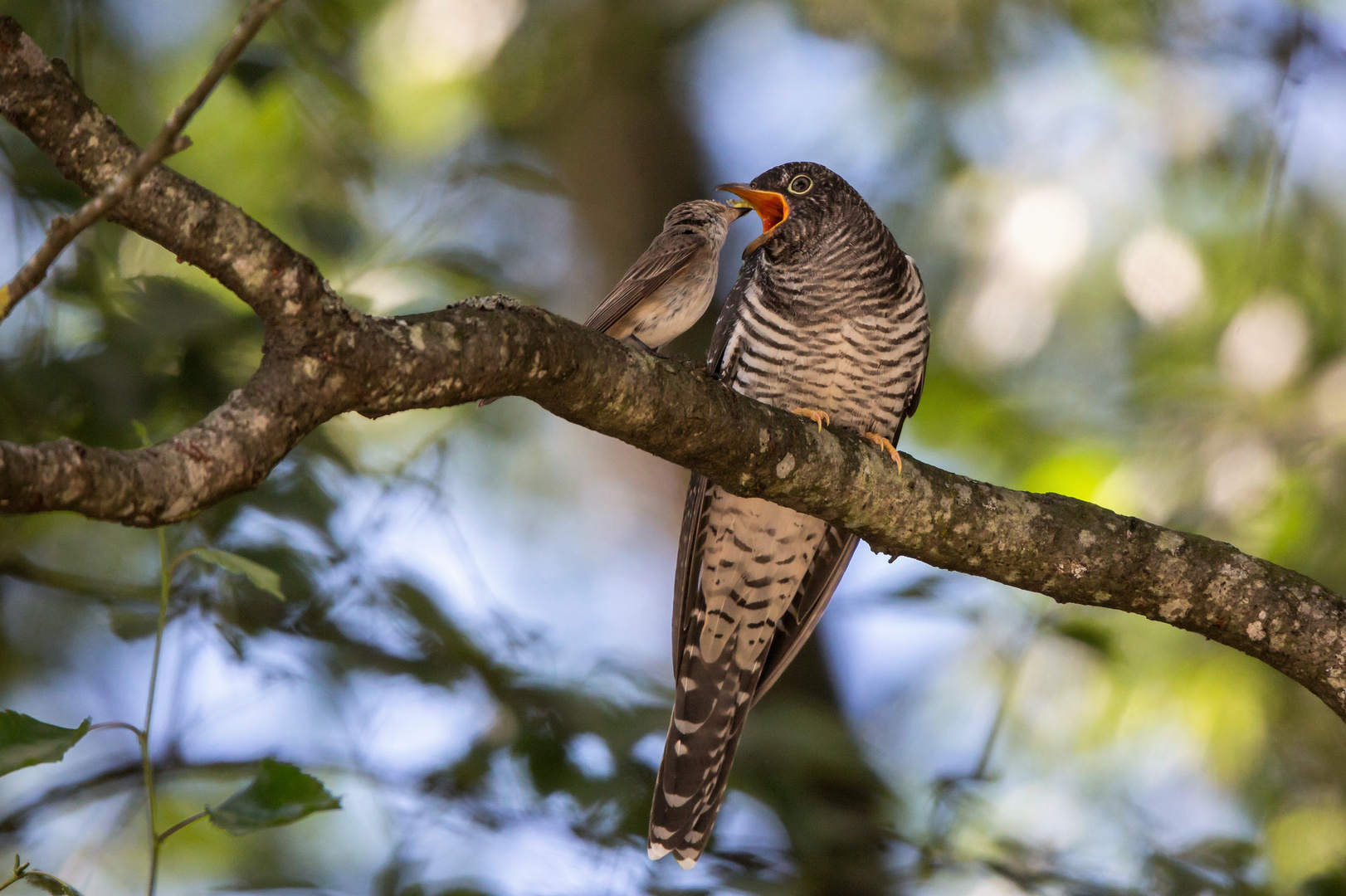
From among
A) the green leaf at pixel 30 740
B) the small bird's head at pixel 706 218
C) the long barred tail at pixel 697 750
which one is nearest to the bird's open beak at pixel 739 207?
the small bird's head at pixel 706 218

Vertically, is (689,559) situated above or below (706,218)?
below

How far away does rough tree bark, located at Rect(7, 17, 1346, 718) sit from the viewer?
140cm

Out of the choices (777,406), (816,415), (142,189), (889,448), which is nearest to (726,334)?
(777,406)

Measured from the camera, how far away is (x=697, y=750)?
3.72m

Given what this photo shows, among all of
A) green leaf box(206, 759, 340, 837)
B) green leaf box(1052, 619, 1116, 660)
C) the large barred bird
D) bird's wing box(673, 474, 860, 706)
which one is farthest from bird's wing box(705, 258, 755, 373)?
green leaf box(206, 759, 340, 837)

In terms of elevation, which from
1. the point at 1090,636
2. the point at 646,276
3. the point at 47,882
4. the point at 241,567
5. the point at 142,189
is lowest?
the point at 47,882

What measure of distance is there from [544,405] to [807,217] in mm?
1844

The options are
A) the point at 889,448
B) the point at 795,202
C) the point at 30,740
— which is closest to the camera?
the point at 30,740

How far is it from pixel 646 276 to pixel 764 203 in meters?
0.65

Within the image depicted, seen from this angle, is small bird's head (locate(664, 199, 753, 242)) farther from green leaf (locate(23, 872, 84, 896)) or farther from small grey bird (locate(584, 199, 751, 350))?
green leaf (locate(23, 872, 84, 896))

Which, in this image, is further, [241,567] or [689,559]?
[689,559]

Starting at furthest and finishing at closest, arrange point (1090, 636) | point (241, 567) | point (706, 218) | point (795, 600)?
point (795, 600) → point (706, 218) → point (1090, 636) → point (241, 567)

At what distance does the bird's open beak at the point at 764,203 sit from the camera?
392cm

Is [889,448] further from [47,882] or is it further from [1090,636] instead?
[47,882]
